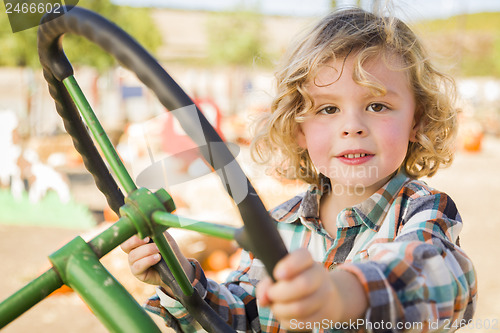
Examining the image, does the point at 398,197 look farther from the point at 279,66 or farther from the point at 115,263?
the point at 115,263

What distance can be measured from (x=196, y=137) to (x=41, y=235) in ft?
14.4

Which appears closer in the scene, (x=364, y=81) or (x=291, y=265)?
(x=291, y=265)

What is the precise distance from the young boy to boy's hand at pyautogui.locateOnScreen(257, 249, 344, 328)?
0.20 feet

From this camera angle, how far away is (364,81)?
48.1 inches

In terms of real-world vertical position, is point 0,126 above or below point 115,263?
above

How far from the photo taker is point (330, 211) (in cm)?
145

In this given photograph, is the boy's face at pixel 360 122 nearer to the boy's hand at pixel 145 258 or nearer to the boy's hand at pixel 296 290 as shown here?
the boy's hand at pixel 145 258

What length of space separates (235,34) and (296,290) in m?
17.8

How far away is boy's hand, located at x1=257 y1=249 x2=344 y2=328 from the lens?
1.98 ft

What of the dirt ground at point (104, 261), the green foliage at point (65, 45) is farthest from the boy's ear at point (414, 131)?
Result: the green foliage at point (65, 45)

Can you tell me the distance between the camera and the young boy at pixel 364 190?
2.65 feet

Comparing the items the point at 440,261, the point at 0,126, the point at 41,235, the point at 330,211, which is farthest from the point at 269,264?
the point at 0,126

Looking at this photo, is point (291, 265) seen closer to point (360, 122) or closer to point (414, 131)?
point (360, 122)

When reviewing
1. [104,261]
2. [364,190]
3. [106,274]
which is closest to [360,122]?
[364,190]
